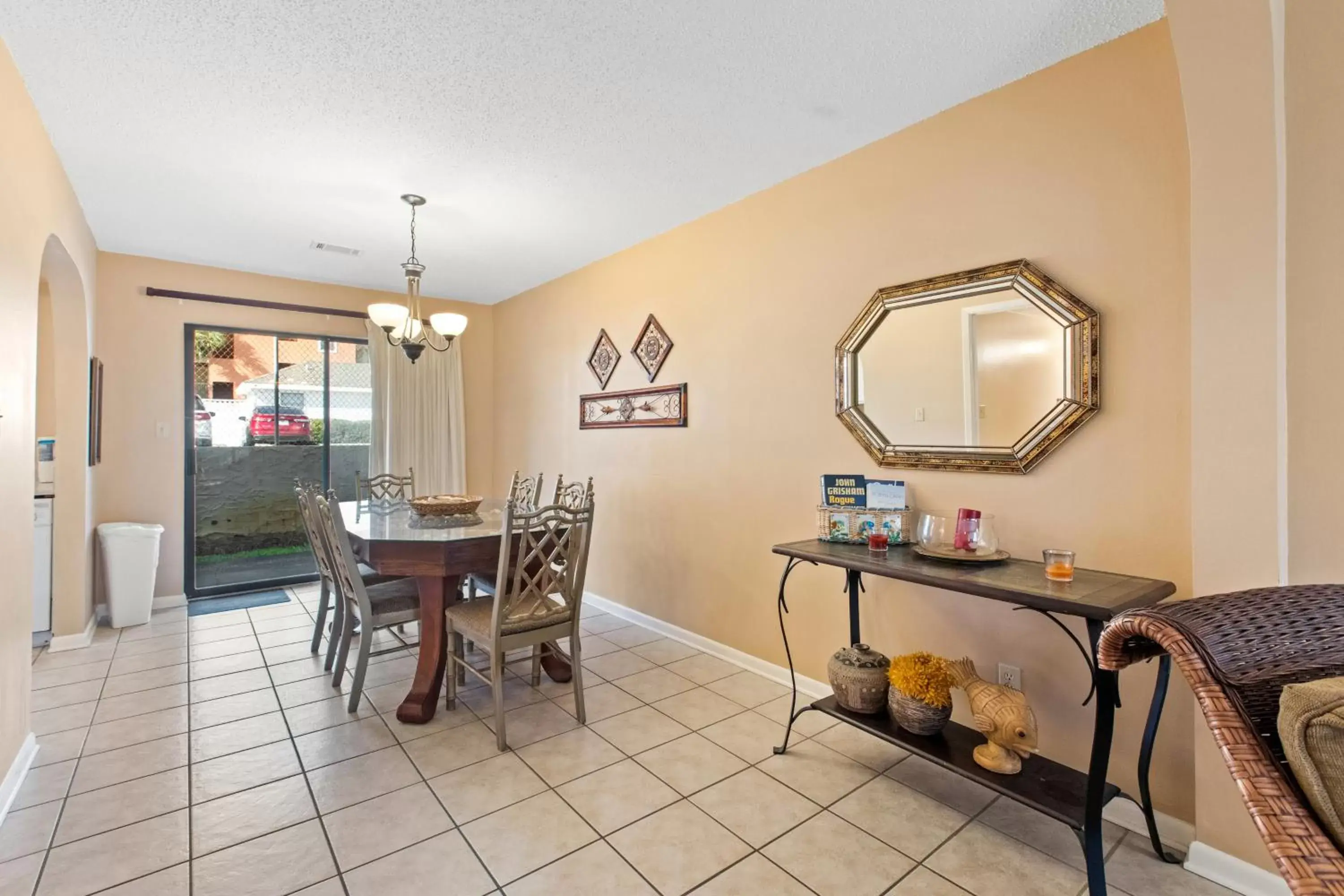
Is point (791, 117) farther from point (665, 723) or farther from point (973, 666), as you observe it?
point (665, 723)

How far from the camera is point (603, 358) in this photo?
432cm

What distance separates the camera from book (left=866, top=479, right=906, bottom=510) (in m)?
2.44

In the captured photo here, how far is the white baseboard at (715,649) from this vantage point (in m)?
2.92

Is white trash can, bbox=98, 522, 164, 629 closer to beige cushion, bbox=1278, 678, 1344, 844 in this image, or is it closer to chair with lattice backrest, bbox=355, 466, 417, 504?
chair with lattice backrest, bbox=355, 466, 417, 504

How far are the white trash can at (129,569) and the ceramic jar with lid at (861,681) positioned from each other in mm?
4403

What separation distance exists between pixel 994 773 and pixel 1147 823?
1.54ft

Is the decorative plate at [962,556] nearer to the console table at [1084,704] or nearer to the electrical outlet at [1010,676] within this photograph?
the console table at [1084,704]

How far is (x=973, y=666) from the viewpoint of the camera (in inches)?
82.7

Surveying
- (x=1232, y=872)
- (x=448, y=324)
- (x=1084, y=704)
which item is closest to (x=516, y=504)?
(x=448, y=324)

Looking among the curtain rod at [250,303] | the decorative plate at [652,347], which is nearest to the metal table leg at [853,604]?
the decorative plate at [652,347]

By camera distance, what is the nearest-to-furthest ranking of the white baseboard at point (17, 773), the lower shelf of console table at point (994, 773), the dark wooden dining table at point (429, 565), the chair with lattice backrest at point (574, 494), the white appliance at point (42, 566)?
the lower shelf of console table at point (994, 773)
the white baseboard at point (17, 773)
the dark wooden dining table at point (429, 565)
the chair with lattice backrest at point (574, 494)
the white appliance at point (42, 566)

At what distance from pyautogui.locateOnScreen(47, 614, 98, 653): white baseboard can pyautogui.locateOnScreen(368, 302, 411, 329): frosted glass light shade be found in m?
2.59

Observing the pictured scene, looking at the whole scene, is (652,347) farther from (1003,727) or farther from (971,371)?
(1003,727)

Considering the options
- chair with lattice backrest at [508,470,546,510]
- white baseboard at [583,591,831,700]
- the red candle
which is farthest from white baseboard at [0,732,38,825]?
the red candle
